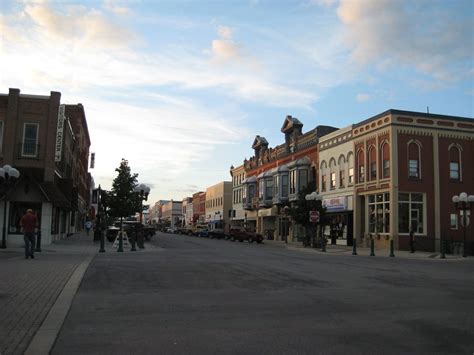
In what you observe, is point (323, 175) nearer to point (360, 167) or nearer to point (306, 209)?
point (360, 167)

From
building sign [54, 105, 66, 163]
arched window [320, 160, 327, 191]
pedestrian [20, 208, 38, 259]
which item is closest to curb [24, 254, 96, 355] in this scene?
pedestrian [20, 208, 38, 259]

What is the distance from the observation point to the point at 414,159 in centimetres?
3934

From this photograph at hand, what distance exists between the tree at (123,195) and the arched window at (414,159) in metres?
26.7

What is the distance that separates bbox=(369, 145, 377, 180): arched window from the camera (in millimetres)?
40894

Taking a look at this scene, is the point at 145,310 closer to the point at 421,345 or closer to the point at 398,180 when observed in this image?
the point at 421,345

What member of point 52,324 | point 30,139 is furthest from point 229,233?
point 52,324

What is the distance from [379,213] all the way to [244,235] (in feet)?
58.5

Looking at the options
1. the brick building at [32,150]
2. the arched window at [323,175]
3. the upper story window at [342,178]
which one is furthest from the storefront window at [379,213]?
A: the brick building at [32,150]

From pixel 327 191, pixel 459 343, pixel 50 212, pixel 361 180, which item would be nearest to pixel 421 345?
pixel 459 343

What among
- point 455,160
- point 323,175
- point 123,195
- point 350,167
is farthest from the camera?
point 123,195

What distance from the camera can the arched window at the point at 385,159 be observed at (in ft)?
129

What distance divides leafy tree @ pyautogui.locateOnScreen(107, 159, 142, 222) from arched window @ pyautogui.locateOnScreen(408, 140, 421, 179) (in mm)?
26714

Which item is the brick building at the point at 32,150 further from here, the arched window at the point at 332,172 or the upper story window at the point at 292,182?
the upper story window at the point at 292,182

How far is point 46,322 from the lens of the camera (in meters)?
7.77
